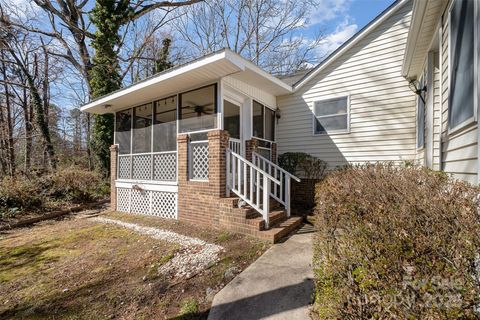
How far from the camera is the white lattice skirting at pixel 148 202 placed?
20.9 ft

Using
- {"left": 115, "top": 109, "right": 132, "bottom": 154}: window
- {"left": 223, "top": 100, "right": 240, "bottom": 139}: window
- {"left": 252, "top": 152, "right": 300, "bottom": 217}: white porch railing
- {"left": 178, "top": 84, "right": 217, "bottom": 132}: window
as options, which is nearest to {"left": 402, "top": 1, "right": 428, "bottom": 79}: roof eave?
{"left": 252, "top": 152, "right": 300, "bottom": 217}: white porch railing

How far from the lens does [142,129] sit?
7332 mm

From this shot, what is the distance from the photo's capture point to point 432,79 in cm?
423

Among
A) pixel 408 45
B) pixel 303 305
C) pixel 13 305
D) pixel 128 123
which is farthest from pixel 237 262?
pixel 128 123

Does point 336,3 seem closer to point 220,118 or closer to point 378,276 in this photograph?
point 220,118

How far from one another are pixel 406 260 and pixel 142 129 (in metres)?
7.43

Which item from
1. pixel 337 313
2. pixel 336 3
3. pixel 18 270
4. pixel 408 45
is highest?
pixel 336 3

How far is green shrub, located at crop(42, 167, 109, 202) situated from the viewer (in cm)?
895

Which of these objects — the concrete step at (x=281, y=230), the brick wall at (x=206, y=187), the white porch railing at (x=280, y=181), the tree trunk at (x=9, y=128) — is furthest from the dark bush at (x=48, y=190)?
the concrete step at (x=281, y=230)

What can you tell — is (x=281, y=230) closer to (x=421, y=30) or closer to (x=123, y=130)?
(x=421, y=30)

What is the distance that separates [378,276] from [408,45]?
508 centimetres

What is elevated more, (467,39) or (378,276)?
(467,39)

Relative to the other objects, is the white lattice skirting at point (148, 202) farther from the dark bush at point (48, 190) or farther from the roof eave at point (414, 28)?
the roof eave at point (414, 28)

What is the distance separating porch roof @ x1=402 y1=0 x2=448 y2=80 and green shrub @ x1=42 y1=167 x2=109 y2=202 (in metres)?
11.5
